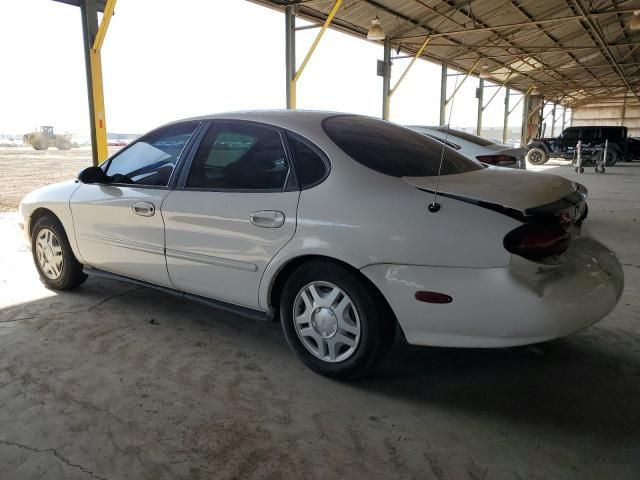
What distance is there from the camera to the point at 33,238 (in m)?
3.83

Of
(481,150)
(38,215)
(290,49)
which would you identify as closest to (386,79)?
(290,49)

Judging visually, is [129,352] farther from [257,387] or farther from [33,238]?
[33,238]

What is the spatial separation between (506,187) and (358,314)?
909mm

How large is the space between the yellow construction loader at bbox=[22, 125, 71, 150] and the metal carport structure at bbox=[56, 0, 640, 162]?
13969mm

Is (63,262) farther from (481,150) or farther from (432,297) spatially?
(481,150)

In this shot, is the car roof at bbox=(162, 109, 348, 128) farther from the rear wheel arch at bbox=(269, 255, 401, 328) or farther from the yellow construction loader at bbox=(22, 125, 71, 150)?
the yellow construction loader at bbox=(22, 125, 71, 150)

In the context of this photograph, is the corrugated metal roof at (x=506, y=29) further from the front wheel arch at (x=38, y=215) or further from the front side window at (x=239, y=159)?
the front wheel arch at (x=38, y=215)

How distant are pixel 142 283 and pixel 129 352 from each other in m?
0.57

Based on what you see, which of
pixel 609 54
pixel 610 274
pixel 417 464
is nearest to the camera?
pixel 417 464

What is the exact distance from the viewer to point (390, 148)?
2.57 m

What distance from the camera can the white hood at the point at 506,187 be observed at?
2.04m

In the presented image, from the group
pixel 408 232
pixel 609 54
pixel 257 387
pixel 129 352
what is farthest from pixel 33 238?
pixel 609 54

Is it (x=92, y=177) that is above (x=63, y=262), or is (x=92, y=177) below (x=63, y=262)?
above

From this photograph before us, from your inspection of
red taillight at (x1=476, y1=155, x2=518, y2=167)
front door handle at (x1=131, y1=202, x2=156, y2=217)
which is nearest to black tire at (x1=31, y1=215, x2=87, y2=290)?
front door handle at (x1=131, y1=202, x2=156, y2=217)
